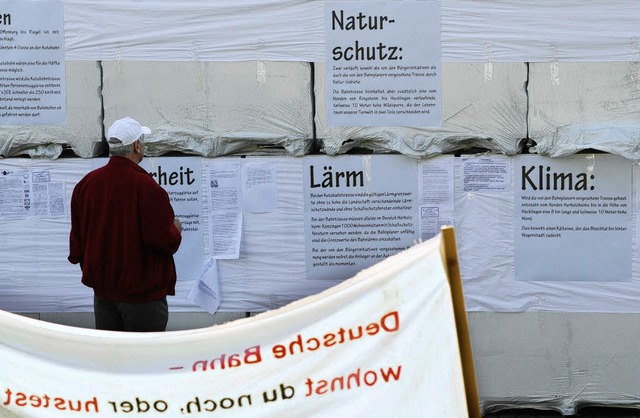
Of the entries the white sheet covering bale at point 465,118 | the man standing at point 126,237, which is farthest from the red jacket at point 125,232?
the white sheet covering bale at point 465,118

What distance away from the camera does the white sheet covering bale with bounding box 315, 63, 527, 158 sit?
5.77 metres

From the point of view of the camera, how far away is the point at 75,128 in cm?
591

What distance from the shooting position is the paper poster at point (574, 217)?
5820mm

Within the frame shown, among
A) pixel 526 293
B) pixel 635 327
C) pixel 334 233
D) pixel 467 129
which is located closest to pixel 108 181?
pixel 334 233

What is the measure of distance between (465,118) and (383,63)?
0.54 metres

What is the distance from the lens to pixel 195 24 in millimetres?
5848

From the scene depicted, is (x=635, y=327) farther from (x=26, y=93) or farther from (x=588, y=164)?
(x=26, y=93)

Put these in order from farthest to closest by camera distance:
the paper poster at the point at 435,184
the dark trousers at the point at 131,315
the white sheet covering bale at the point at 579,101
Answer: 1. the paper poster at the point at 435,184
2. the white sheet covering bale at the point at 579,101
3. the dark trousers at the point at 131,315

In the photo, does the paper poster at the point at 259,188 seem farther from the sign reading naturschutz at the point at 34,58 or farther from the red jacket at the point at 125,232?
the sign reading naturschutz at the point at 34,58

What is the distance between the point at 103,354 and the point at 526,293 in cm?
263

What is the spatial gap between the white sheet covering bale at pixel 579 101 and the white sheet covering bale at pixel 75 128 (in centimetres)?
242

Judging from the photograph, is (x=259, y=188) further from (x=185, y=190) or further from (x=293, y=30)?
(x=293, y=30)

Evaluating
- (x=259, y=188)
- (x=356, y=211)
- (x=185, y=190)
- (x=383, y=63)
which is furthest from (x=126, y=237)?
(x=383, y=63)

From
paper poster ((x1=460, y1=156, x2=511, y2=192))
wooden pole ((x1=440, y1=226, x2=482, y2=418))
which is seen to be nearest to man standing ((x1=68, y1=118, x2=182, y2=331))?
wooden pole ((x1=440, y1=226, x2=482, y2=418))
